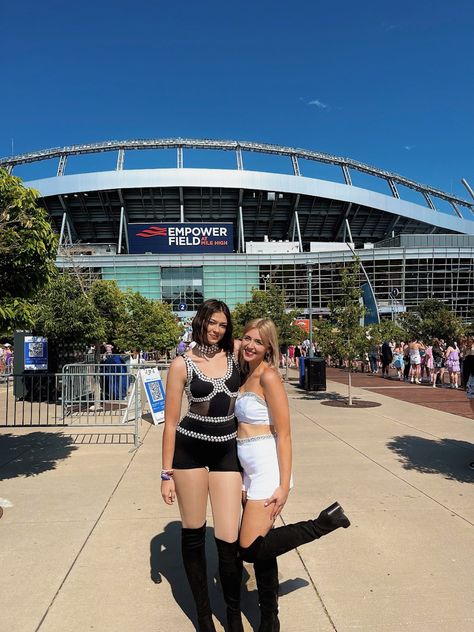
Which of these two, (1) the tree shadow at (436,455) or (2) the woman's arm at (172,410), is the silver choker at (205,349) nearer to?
(2) the woman's arm at (172,410)

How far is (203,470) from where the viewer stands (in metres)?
2.72

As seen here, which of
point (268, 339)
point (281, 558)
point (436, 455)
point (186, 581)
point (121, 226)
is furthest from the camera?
point (121, 226)

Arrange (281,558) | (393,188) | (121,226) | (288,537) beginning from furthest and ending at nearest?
(393,188), (121,226), (281,558), (288,537)

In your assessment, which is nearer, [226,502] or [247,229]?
[226,502]

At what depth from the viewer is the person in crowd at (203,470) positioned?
2.70 meters

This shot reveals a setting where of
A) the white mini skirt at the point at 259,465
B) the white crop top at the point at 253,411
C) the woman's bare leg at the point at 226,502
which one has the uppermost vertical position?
the white crop top at the point at 253,411

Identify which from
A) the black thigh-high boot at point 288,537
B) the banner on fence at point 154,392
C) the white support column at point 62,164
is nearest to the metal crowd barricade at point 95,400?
the banner on fence at point 154,392

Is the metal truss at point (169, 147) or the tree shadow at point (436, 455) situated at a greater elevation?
the metal truss at point (169, 147)

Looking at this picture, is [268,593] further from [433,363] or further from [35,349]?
Result: [433,363]

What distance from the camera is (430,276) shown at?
6406 cm

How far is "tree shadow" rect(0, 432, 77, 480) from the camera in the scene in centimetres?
643

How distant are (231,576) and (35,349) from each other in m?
12.4

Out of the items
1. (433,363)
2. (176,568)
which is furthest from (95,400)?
(433,363)

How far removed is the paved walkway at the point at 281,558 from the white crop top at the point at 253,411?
1237 millimetres
